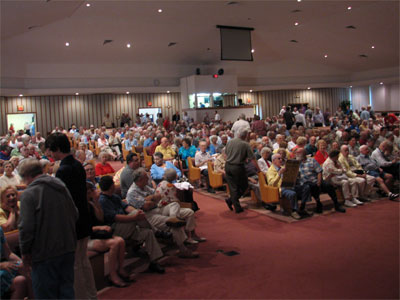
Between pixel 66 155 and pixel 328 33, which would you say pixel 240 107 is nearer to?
pixel 328 33

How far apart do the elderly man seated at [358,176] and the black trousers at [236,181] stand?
6.35 ft

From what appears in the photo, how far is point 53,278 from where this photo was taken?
2479 millimetres

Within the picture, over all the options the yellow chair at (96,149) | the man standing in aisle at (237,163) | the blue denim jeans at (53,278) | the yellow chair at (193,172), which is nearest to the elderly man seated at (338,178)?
the man standing in aisle at (237,163)

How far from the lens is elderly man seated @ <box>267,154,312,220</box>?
5848mm

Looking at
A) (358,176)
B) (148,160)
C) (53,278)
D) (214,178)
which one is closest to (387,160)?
(358,176)

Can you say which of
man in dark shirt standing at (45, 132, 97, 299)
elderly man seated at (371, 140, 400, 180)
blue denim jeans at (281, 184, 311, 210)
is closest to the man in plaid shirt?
blue denim jeans at (281, 184, 311, 210)

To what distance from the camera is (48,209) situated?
244 centimetres

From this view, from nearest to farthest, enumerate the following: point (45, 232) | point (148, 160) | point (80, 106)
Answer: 1. point (45, 232)
2. point (148, 160)
3. point (80, 106)

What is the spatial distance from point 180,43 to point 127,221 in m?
16.9

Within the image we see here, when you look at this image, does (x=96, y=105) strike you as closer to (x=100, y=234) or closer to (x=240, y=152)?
(x=240, y=152)

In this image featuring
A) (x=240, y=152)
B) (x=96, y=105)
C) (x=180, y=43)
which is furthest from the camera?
(x=96, y=105)

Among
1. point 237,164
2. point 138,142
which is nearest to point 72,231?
point 237,164

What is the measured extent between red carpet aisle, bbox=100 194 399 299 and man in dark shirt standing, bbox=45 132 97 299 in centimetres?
53

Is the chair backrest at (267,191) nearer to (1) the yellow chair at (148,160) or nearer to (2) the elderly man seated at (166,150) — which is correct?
(2) the elderly man seated at (166,150)
